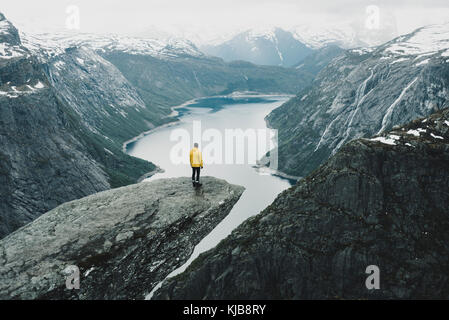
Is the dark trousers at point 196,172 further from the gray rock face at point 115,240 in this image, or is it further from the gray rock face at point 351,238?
the gray rock face at point 351,238

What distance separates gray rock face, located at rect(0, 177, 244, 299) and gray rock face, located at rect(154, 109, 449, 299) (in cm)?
1172

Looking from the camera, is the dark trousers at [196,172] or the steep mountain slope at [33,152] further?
the steep mountain slope at [33,152]

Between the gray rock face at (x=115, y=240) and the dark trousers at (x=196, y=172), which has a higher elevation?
the dark trousers at (x=196, y=172)

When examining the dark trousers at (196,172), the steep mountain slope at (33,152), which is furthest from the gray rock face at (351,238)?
the steep mountain slope at (33,152)

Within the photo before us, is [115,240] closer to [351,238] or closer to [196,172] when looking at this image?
[196,172]

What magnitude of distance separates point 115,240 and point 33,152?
394 ft

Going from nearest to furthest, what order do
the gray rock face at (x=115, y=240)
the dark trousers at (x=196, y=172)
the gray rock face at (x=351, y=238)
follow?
the gray rock face at (x=115, y=240) < the dark trousers at (x=196, y=172) < the gray rock face at (x=351, y=238)

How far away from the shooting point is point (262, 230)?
163 feet

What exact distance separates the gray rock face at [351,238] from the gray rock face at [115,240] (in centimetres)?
1172

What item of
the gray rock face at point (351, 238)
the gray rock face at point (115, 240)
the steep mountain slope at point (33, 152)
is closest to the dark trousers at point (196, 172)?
the gray rock face at point (115, 240)

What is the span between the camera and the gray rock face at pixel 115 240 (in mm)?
28898

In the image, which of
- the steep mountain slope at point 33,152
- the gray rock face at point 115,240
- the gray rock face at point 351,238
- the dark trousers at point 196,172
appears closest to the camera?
the gray rock face at point 115,240

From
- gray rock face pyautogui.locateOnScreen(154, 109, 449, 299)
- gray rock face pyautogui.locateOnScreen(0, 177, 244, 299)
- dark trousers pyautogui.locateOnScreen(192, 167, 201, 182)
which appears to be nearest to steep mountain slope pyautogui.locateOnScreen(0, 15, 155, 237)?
gray rock face pyautogui.locateOnScreen(154, 109, 449, 299)

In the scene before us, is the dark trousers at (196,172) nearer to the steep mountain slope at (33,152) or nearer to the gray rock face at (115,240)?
the gray rock face at (115,240)
